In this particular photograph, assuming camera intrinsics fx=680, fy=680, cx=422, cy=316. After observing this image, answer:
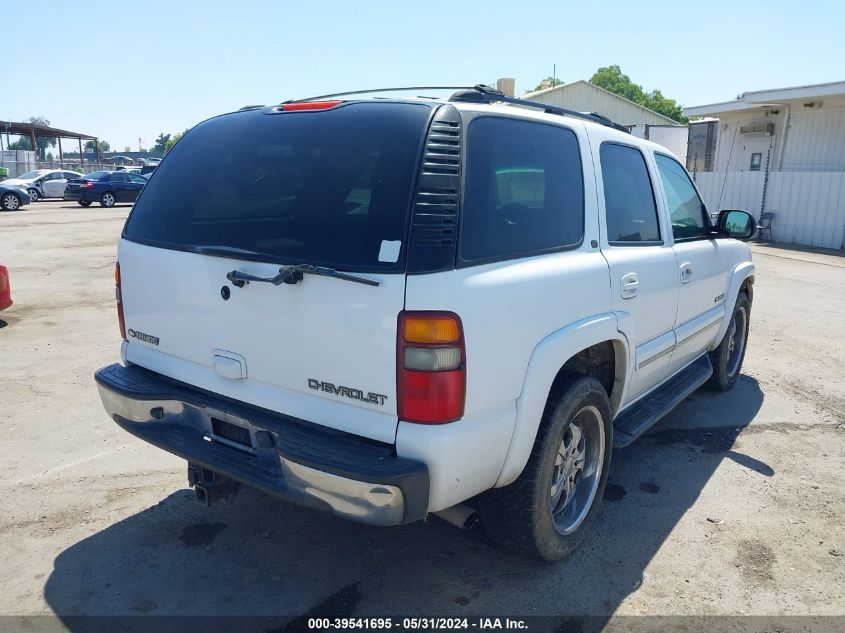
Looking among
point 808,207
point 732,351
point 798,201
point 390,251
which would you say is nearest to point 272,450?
point 390,251

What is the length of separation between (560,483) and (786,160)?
1978 cm

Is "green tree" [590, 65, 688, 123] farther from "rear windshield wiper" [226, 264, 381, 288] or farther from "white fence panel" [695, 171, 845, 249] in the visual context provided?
"rear windshield wiper" [226, 264, 381, 288]

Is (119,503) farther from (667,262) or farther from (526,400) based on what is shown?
(667,262)

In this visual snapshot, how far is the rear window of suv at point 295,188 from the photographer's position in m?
2.50

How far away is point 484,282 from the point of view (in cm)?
251

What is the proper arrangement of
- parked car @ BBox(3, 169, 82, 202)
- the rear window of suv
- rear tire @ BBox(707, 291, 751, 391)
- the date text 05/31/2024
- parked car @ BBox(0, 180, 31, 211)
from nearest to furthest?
the rear window of suv, the date text 05/31/2024, rear tire @ BBox(707, 291, 751, 391), parked car @ BBox(0, 180, 31, 211), parked car @ BBox(3, 169, 82, 202)

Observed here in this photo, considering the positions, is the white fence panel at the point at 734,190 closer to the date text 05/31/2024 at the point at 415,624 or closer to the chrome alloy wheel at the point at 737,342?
the chrome alloy wheel at the point at 737,342

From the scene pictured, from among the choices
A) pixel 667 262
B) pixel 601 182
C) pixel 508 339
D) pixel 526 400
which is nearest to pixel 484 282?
pixel 508 339

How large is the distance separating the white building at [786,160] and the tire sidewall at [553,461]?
16.3 m

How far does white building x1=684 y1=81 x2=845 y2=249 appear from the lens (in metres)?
16.8

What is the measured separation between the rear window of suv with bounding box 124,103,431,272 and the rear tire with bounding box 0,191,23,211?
24.8 m

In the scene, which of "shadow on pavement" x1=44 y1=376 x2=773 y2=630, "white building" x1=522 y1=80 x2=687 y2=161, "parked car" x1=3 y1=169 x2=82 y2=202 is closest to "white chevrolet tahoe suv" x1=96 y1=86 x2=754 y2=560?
"shadow on pavement" x1=44 y1=376 x2=773 y2=630

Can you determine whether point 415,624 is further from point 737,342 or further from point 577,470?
point 737,342

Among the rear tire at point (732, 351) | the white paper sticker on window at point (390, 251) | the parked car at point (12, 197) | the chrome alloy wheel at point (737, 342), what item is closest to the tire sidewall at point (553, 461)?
the white paper sticker on window at point (390, 251)
